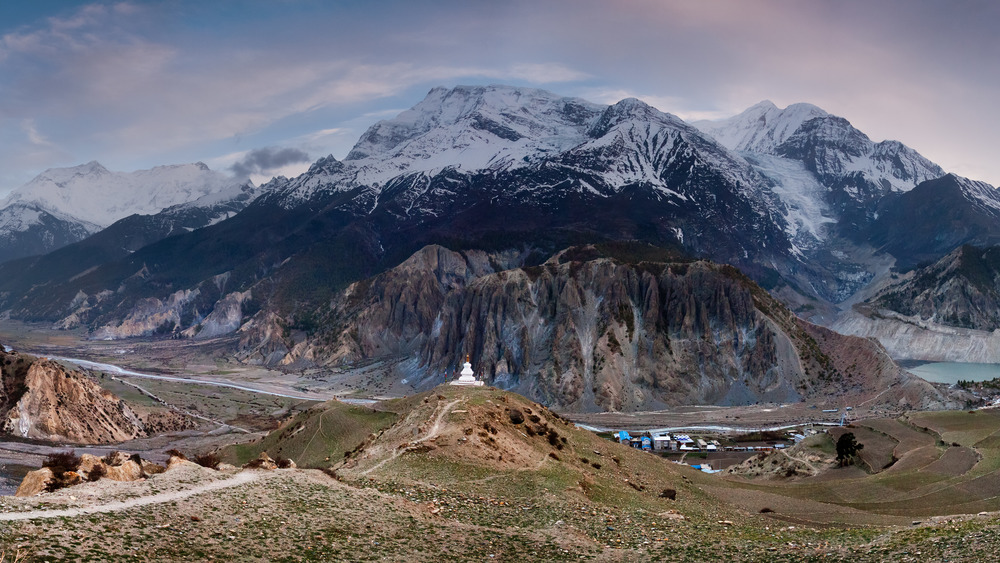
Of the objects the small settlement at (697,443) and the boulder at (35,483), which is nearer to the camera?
the boulder at (35,483)

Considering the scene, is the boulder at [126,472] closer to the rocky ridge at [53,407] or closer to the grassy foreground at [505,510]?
the grassy foreground at [505,510]

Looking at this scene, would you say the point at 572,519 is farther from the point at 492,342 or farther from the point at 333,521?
the point at 492,342

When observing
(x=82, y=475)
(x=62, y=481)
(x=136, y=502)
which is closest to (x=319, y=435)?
(x=82, y=475)

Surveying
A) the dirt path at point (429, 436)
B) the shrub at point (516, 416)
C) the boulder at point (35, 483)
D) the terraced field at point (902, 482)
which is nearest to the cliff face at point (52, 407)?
the dirt path at point (429, 436)

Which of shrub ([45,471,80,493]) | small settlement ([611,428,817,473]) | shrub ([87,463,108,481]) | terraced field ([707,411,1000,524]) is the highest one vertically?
shrub ([45,471,80,493])

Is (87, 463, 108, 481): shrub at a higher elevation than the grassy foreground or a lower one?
higher

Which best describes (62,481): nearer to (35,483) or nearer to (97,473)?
(35,483)

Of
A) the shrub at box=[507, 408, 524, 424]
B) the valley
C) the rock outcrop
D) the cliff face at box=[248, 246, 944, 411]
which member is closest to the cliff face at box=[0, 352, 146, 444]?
the valley

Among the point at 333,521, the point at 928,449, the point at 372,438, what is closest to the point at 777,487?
the point at 928,449

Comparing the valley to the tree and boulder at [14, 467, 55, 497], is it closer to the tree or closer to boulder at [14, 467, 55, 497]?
boulder at [14, 467, 55, 497]
